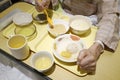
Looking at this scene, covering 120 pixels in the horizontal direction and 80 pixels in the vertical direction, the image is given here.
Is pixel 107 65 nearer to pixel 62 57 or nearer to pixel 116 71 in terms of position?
pixel 116 71

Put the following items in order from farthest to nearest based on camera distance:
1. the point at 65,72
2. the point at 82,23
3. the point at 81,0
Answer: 1. the point at 81,0
2. the point at 82,23
3. the point at 65,72

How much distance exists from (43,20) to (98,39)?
0.34 m

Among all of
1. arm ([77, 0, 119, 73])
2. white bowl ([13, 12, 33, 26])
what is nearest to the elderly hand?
arm ([77, 0, 119, 73])

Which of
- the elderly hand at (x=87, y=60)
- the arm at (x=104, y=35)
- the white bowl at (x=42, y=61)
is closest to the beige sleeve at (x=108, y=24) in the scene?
the arm at (x=104, y=35)

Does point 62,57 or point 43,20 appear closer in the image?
point 62,57

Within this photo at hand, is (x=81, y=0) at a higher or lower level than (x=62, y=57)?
higher

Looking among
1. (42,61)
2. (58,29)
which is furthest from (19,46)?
(58,29)

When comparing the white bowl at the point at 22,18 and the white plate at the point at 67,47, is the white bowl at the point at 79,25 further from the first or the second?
the white bowl at the point at 22,18

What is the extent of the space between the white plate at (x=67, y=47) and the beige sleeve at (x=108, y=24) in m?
0.11

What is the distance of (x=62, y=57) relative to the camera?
79 centimetres

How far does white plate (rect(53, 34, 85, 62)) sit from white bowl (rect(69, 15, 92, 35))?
0.13 feet

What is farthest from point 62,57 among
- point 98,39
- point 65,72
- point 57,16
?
point 57,16

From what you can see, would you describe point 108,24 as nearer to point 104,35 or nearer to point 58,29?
point 104,35

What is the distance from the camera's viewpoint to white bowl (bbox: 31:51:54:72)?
0.75m
